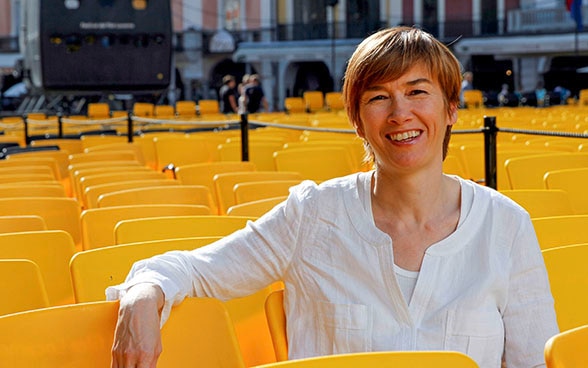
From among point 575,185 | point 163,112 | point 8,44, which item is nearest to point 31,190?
point 575,185

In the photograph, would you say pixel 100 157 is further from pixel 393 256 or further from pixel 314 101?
pixel 314 101

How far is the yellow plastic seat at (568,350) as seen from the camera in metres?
2.01

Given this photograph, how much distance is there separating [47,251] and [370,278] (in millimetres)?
1610

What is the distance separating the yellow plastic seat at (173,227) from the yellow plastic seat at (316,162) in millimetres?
2947

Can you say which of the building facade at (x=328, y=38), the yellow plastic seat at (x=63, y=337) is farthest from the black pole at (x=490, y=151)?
the building facade at (x=328, y=38)

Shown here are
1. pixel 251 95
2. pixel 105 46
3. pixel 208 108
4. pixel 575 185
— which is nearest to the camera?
pixel 575 185

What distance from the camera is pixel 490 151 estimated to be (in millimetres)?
5918

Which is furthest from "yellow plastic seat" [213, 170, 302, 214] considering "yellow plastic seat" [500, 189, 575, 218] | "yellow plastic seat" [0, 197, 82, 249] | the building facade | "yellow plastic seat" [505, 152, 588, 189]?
the building facade

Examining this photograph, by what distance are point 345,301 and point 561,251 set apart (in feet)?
2.42

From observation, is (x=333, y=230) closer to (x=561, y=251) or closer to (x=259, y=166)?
(x=561, y=251)

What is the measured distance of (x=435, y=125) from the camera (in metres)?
2.53

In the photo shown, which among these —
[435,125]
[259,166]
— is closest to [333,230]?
[435,125]

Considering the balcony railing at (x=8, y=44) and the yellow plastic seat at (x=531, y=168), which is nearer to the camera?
the yellow plastic seat at (x=531, y=168)

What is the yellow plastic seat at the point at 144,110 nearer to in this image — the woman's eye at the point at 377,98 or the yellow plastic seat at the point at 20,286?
the yellow plastic seat at the point at 20,286
